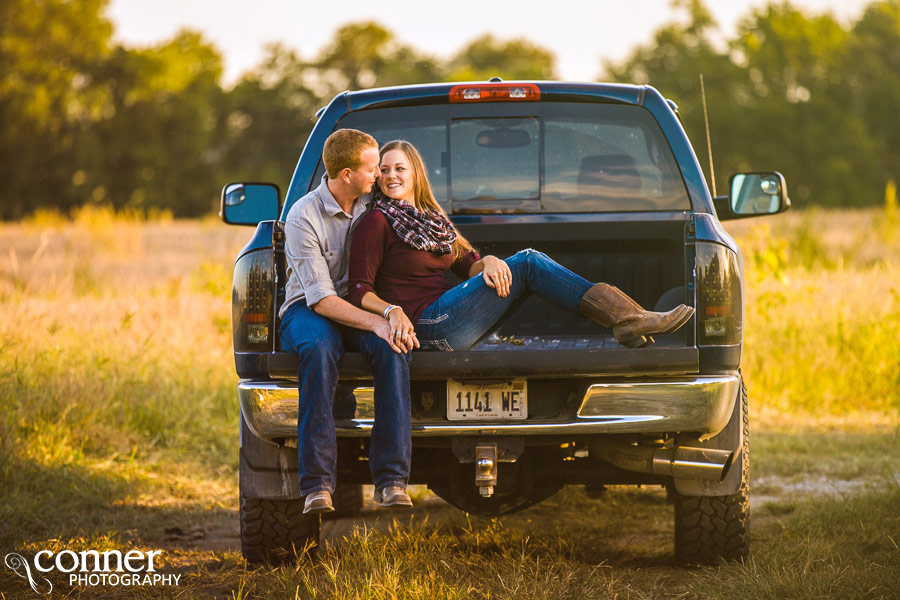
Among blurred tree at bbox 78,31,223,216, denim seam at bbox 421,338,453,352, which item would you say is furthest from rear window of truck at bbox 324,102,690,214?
blurred tree at bbox 78,31,223,216

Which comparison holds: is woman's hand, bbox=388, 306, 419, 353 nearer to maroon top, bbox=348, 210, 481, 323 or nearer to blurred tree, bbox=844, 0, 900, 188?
maroon top, bbox=348, 210, 481, 323

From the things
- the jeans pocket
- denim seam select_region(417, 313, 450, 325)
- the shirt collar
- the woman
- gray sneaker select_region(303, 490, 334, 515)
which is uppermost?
the shirt collar

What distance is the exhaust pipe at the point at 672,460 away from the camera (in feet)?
12.1

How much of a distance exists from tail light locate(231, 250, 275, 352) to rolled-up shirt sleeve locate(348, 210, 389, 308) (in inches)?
11.4

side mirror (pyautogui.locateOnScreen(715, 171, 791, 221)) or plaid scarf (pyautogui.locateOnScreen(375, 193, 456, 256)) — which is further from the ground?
side mirror (pyautogui.locateOnScreen(715, 171, 791, 221))

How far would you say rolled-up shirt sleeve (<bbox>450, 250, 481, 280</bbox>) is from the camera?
4039mm

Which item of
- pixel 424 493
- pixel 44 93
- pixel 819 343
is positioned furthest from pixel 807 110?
pixel 424 493

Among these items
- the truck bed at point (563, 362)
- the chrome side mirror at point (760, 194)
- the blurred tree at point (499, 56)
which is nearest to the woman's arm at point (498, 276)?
the truck bed at point (563, 362)

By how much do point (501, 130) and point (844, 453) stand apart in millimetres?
3187

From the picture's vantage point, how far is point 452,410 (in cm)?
362

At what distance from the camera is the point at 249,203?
4598 millimetres

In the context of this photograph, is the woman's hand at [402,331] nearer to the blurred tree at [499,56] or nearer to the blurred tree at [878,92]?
the blurred tree at [878,92]

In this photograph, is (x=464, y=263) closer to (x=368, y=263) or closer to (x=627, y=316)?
(x=368, y=263)

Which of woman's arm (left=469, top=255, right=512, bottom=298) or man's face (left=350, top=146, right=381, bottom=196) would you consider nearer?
woman's arm (left=469, top=255, right=512, bottom=298)
